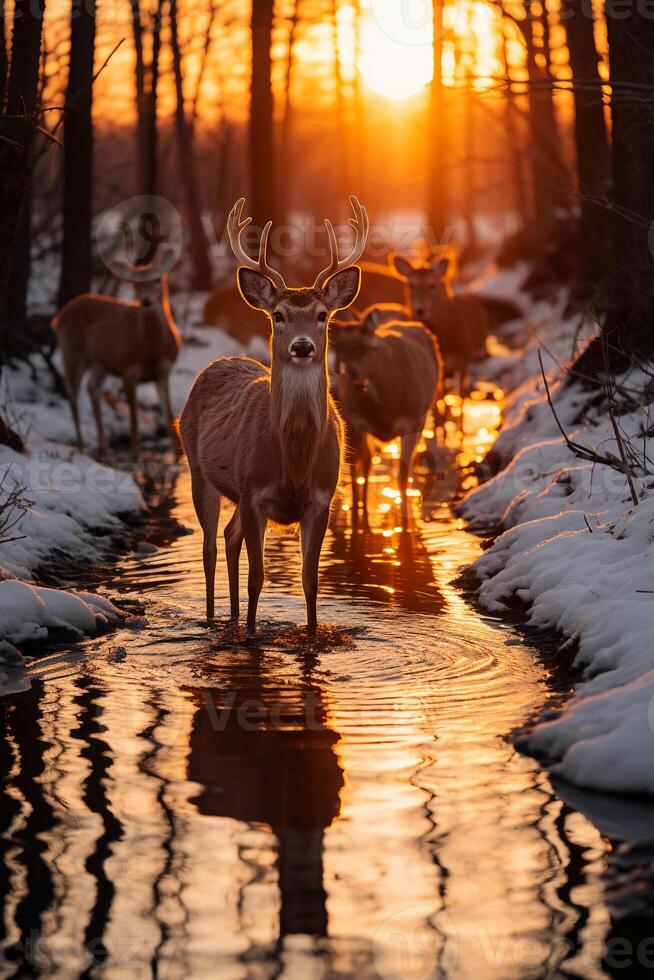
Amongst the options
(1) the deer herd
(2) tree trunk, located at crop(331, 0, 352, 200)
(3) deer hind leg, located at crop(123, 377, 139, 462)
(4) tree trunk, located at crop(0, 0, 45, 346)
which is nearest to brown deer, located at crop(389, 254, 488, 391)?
(1) the deer herd

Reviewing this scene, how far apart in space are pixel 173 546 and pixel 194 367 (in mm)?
12393

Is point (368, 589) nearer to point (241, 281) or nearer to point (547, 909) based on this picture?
point (241, 281)

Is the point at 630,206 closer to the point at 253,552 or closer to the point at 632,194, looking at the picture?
the point at 632,194

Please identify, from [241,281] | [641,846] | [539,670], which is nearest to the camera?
[641,846]

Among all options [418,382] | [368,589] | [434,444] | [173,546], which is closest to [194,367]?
[434,444]

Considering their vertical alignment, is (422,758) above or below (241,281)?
below

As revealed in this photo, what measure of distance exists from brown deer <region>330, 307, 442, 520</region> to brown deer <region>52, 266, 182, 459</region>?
13.5 feet

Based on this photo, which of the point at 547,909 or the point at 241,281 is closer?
the point at 547,909

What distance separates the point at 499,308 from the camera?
112 ft

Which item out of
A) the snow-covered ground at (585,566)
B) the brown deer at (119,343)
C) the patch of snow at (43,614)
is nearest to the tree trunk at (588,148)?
the snow-covered ground at (585,566)

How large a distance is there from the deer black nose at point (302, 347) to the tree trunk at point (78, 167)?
11.5 m

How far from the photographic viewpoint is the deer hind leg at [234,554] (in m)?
9.69

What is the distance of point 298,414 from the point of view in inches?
345

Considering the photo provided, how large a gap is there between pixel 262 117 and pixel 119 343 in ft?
31.3
